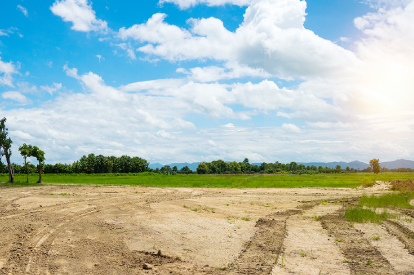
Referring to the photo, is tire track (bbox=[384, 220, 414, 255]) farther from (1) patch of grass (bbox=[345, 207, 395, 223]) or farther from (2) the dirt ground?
(1) patch of grass (bbox=[345, 207, 395, 223])

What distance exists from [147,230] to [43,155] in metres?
34.2

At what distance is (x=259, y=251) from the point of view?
9312 mm

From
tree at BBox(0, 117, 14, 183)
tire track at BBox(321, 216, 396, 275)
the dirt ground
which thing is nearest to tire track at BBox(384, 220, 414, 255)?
the dirt ground

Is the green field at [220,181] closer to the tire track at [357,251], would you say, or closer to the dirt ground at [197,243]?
the dirt ground at [197,243]

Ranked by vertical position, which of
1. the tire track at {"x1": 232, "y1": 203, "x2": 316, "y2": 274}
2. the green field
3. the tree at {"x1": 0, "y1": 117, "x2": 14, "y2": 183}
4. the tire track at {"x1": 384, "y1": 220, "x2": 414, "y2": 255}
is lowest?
the green field

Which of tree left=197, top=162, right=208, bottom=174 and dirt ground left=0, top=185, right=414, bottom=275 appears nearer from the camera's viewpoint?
dirt ground left=0, top=185, right=414, bottom=275

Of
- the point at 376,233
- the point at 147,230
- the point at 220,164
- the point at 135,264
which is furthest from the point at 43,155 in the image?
the point at 220,164

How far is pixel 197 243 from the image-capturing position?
1020 centimetres

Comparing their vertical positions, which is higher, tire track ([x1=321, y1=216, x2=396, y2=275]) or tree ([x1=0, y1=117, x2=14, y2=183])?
tree ([x1=0, y1=117, x2=14, y2=183])

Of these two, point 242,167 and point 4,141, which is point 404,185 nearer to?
point 4,141

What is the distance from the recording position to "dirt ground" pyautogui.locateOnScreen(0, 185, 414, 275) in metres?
7.84

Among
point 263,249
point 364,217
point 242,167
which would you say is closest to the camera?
point 263,249

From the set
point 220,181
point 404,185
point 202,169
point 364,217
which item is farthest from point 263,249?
point 202,169

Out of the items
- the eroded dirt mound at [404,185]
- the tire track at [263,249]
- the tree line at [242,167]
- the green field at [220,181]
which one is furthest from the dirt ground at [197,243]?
the tree line at [242,167]
